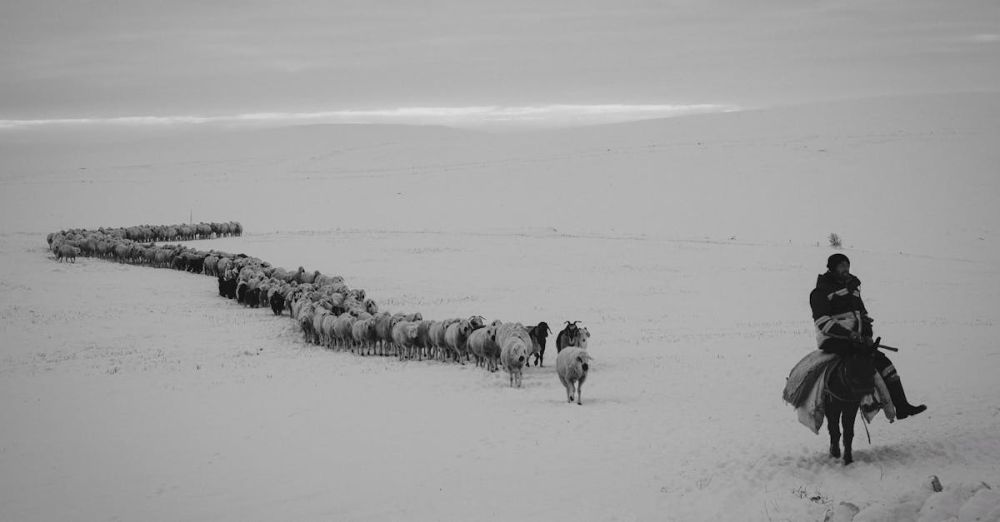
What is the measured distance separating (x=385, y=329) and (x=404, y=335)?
822 mm

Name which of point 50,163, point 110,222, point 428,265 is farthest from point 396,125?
point 428,265

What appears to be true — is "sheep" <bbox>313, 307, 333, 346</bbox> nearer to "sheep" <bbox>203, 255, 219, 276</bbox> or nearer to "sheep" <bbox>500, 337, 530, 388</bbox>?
"sheep" <bbox>500, 337, 530, 388</bbox>

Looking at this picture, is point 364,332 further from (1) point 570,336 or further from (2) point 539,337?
(1) point 570,336

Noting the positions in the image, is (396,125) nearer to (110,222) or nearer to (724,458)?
(110,222)

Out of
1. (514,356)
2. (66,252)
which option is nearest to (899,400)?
(514,356)

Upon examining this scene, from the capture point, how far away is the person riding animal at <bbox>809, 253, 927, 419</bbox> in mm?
8844

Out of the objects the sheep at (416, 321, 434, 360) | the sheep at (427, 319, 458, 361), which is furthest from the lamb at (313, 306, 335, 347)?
the sheep at (427, 319, 458, 361)

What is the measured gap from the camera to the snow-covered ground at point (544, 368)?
8.80 meters

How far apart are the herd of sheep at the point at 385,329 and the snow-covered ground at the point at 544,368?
677 mm

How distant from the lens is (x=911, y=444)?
9.52 m

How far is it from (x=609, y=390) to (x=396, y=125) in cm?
12559

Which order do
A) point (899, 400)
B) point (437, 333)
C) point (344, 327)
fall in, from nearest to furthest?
point (899, 400)
point (437, 333)
point (344, 327)

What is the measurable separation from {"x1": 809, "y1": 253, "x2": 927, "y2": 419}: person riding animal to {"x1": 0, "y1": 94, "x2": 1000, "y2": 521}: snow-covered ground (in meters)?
0.80

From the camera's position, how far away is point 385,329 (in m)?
19.2
